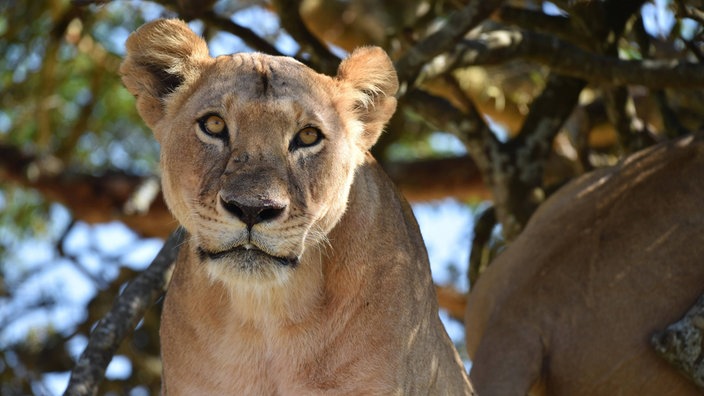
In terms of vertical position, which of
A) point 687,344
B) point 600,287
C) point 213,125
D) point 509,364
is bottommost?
point 509,364

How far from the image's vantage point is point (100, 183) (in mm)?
8977

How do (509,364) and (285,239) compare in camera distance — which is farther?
(509,364)

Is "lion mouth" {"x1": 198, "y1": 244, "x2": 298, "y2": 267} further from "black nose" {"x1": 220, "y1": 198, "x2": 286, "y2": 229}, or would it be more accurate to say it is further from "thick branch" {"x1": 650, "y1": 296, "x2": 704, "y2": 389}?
"thick branch" {"x1": 650, "y1": 296, "x2": 704, "y2": 389}

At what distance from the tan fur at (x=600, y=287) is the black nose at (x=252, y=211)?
1942 millimetres

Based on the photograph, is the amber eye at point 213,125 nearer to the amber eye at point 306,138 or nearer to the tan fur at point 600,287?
the amber eye at point 306,138

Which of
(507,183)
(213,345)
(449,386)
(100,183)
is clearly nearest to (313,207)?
(213,345)

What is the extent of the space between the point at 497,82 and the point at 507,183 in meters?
2.79

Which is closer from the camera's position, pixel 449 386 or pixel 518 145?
pixel 449 386

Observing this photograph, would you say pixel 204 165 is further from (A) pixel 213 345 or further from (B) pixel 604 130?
(B) pixel 604 130

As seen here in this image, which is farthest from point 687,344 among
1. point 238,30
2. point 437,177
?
point 437,177

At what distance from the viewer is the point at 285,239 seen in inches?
164

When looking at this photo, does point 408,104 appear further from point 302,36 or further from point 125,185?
point 125,185

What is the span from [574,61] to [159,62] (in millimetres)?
2479

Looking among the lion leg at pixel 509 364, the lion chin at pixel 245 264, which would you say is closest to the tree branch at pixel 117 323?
the lion chin at pixel 245 264
